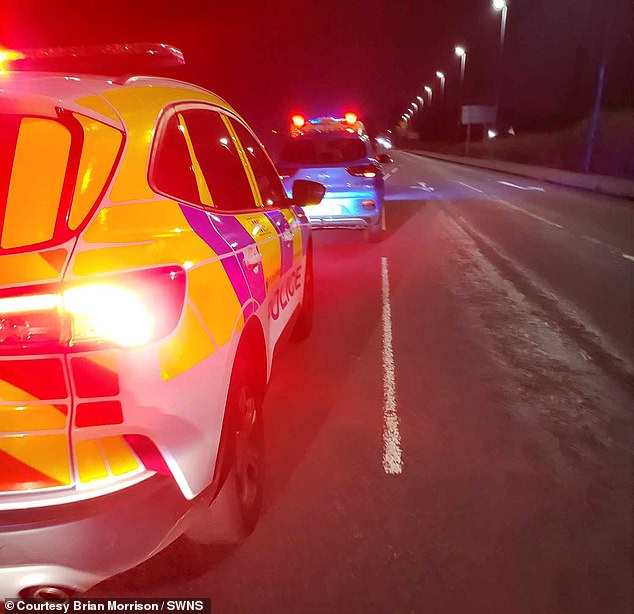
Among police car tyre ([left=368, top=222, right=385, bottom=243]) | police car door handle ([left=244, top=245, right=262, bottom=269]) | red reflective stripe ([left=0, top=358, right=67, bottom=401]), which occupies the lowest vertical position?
police car tyre ([left=368, top=222, right=385, bottom=243])

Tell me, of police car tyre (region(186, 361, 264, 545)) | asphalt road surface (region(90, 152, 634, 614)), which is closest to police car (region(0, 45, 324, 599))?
police car tyre (region(186, 361, 264, 545))

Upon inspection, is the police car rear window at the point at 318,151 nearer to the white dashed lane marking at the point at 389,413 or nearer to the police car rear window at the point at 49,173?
the white dashed lane marking at the point at 389,413

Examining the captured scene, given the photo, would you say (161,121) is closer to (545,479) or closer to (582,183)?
(545,479)

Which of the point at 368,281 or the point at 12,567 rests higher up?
the point at 12,567

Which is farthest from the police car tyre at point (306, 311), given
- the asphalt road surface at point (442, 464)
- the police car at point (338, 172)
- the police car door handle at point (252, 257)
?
the police car at point (338, 172)

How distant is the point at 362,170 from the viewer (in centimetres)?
1177

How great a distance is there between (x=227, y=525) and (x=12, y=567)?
3.61 ft

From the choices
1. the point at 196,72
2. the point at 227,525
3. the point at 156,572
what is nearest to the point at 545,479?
the point at 227,525

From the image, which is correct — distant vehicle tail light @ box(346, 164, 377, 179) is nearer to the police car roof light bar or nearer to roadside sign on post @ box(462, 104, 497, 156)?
the police car roof light bar

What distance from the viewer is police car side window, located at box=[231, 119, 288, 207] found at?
454 centimetres

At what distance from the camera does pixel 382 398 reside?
534 centimetres

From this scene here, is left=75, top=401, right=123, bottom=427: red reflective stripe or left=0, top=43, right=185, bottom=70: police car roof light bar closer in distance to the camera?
left=75, top=401, right=123, bottom=427: red reflective stripe

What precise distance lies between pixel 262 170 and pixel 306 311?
1.83 meters

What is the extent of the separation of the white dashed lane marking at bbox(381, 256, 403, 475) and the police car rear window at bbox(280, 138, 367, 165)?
16.0ft
